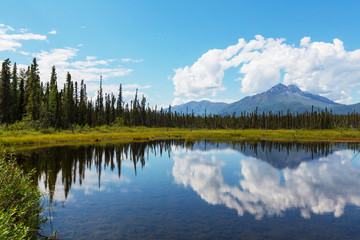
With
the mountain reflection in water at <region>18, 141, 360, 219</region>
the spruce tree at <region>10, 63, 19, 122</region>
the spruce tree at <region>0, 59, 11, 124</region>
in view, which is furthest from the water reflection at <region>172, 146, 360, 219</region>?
the spruce tree at <region>10, 63, 19, 122</region>

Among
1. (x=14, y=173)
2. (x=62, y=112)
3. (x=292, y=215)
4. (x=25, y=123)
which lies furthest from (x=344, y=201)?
(x=62, y=112)

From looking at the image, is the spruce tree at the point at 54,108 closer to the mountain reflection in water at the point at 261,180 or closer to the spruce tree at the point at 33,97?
the spruce tree at the point at 33,97

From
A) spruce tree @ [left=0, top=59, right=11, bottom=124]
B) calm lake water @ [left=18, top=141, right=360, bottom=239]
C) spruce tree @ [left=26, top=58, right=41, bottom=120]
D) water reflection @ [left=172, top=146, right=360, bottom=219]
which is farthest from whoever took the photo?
spruce tree @ [left=26, top=58, right=41, bottom=120]

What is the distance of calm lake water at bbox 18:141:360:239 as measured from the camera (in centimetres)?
1117

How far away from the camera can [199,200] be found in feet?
52.6

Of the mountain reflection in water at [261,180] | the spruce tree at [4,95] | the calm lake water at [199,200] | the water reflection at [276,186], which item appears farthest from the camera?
the spruce tree at [4,95]

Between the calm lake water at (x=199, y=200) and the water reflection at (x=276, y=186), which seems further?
the water reflection at (x=276, y=186)

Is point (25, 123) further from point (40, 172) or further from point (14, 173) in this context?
point (14, 173)

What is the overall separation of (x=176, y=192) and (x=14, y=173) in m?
10.9

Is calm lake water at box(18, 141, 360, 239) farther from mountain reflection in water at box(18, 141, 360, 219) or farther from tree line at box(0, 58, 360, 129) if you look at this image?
tree line at box(0, 58, 360, 129)

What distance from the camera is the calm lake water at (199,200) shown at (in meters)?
11.2

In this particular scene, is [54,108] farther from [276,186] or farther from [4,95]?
[276,186]

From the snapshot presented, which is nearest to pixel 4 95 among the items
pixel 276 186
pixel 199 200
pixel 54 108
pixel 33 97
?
pixel 33 97

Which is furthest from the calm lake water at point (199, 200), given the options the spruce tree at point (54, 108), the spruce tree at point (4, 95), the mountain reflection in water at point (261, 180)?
the spruce tree at point (54, 108)
